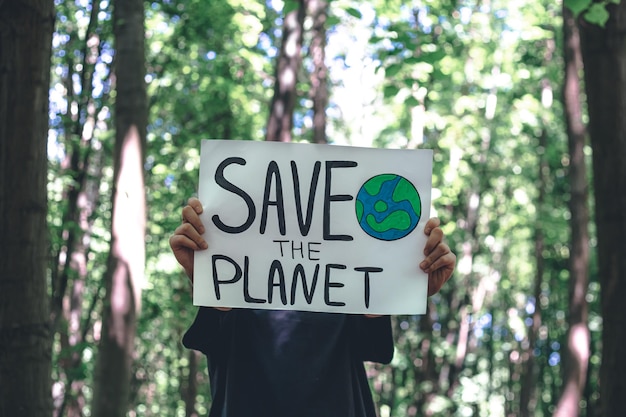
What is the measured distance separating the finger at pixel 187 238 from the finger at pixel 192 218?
0.01 metres

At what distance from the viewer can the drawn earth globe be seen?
9.74 feet

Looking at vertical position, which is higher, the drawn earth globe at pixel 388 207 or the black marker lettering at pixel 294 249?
the drawn earth globe at pixel 388 207

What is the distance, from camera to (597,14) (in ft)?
18.6

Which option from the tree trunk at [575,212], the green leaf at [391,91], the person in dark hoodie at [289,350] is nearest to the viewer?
the person in dark hoodie at [289,350]

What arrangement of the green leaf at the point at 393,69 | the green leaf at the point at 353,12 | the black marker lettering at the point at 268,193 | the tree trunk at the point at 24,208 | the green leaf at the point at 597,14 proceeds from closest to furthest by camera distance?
1. the black marker lettering at the point at 268,193
2. the tree trunk at the point at 24,208
3. the green leaf at the point at 597,14
4. the green leaf at the point at 393,69
5. the green leaf at the point at 353,12

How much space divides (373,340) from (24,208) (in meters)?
2.07

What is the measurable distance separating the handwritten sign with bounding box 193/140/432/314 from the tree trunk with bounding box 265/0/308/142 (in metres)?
8.37

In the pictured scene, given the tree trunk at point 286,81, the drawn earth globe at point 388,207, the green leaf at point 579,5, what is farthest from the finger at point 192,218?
the tree trunk at point 286,81

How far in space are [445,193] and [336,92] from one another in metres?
6.52

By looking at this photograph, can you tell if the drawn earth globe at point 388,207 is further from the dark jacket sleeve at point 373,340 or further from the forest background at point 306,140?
the forest background at point 306,140

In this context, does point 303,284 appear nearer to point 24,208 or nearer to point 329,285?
point 329,285

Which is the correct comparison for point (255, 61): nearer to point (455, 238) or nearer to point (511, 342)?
point (455, 238)

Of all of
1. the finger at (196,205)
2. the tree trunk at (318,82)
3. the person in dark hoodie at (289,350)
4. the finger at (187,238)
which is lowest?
the person in dark hoodie at (289,350)

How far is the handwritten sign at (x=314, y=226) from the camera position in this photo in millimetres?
2961
